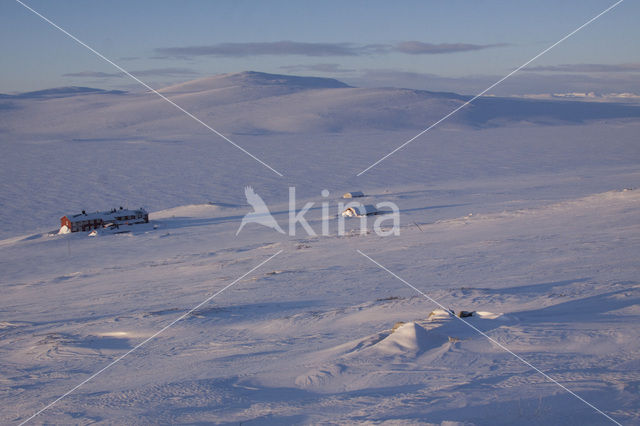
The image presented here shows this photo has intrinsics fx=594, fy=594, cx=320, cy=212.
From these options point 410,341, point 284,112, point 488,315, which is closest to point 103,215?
point 488,315

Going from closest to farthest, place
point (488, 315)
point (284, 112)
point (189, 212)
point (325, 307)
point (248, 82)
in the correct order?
point (488, 315), point (325, 307), point (189, 212), point (284, 112), point (248, 82)

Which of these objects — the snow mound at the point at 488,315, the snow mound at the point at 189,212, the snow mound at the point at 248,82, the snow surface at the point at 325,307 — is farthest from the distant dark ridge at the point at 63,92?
the snow mound at the point at 488,315

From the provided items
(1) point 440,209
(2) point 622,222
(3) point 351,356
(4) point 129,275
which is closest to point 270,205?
(1) point 440,209

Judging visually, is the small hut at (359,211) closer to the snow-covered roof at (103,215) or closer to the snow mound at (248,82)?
the snow-covered roof at (103,215)

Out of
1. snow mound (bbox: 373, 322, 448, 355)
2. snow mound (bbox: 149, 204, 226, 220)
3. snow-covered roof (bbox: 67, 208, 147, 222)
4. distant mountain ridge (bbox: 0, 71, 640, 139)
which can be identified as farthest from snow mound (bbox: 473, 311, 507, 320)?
distant mountain ridge (bbox: 0, 71, 640, 139)

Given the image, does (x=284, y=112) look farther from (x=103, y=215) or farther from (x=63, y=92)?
(x=63, y=92)
